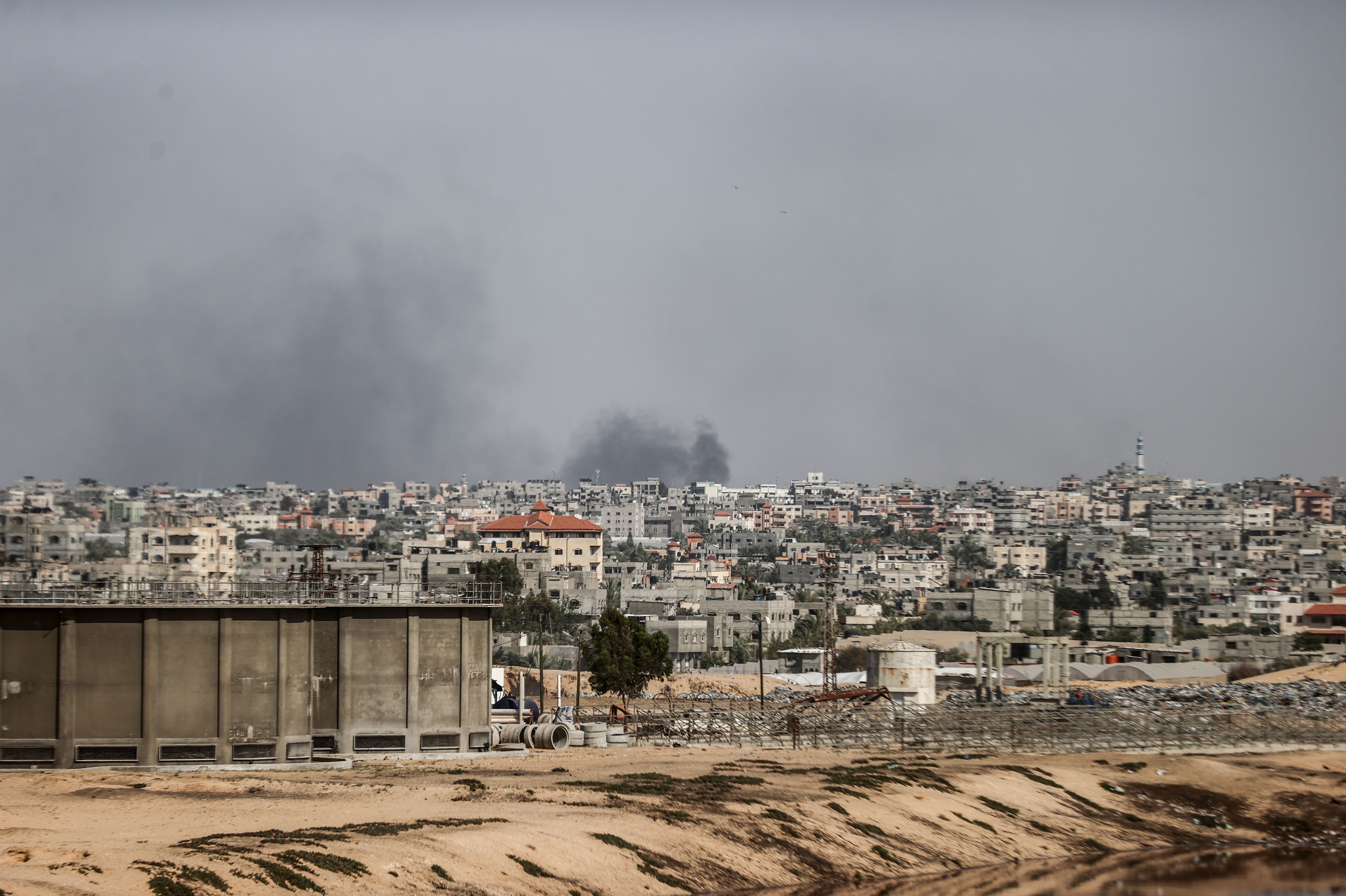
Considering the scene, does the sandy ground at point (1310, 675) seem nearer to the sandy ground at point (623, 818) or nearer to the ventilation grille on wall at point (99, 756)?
the sandy ground at point (623, 818)

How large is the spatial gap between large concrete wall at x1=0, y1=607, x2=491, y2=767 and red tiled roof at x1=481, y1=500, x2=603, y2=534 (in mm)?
128251

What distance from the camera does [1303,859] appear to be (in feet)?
149

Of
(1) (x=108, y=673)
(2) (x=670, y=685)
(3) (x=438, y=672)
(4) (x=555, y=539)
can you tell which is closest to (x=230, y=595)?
(1) (x=108, y=673)

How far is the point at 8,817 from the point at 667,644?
47110 mm

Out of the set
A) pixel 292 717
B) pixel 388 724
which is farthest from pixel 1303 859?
pixel 292 717

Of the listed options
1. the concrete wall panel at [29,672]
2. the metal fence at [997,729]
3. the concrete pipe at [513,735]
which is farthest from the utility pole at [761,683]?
the concrete wall panel at [29,672]

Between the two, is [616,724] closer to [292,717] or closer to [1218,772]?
[292,717]

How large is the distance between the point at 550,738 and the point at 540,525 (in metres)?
127

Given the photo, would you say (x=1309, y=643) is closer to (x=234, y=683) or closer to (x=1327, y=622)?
(x=1327, y=622)

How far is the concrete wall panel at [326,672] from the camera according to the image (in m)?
45.3

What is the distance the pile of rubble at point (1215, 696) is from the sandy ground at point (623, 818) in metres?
17.9

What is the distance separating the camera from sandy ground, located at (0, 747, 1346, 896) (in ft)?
102

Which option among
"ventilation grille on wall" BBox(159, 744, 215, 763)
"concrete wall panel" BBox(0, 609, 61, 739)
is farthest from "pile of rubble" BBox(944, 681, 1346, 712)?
"concrete wall panel" BBox(0, 609, 61, 739)

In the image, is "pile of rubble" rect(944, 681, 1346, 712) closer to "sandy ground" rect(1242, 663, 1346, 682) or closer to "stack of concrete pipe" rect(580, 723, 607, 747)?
"sandy ground" rect(1242, 663, 1346, 682)
